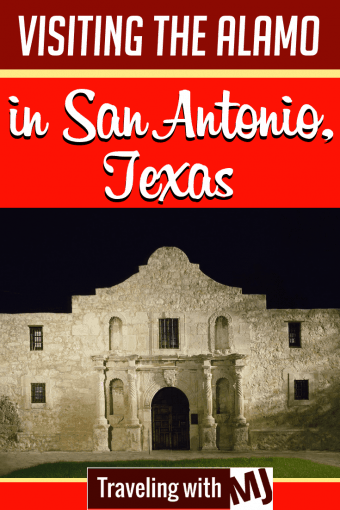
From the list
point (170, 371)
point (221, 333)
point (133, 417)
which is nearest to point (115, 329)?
point (170, 371)

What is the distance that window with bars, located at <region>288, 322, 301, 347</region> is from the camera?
30.2 meters

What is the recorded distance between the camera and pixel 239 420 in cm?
2922

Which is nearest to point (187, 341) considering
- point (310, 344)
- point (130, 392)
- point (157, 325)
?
point (157, 325)

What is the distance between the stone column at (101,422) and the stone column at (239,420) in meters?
6.08

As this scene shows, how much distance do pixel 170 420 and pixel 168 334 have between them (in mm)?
4086

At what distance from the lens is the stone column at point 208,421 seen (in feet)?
95.3

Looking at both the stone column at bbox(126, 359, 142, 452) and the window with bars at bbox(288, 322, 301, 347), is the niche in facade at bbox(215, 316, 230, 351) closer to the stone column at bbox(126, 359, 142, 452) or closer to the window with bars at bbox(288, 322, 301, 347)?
the window with bars at bbox(288, 322, 301, 347)

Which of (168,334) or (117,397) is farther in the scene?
(168,334)

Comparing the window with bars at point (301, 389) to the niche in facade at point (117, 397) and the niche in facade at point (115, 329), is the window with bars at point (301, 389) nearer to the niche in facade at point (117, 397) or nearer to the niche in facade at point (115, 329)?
the niche in facade at point (117, 397)

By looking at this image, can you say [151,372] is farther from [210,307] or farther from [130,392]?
[210,307]

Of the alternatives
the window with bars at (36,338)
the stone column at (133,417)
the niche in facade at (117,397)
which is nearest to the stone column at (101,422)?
the niche in facade at (117,397)

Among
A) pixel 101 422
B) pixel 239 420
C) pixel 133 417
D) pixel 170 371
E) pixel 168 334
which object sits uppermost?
pixel 168 334

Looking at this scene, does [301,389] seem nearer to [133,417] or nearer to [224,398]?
[224,398]

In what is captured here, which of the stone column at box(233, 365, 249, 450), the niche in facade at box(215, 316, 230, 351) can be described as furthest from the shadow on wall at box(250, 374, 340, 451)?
the niche in facade at box(215, 316, 230, 351)
